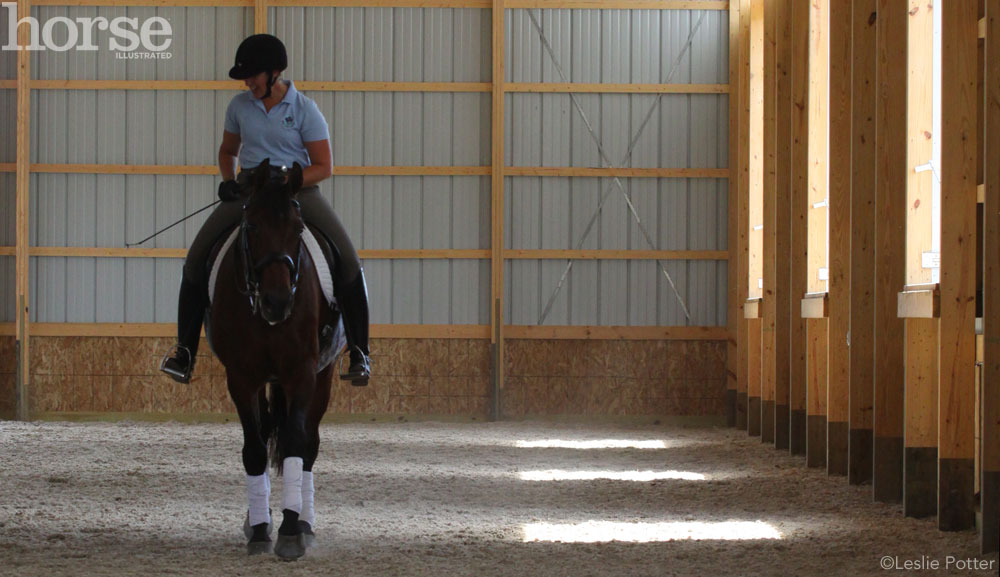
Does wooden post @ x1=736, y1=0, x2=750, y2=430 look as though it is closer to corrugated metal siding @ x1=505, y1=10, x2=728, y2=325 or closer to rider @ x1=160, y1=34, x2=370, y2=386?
corrugated metal siding @ x1=505, y1=10, x2=728, y2=325

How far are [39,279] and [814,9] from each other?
857 centimetres

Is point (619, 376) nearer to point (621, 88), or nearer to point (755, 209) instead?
point (755, 209)

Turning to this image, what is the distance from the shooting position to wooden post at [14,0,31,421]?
42.2ft

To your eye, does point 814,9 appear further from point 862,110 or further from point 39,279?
point 39,279

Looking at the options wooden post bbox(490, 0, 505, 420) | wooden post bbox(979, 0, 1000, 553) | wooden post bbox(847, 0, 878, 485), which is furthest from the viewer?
wooden post bbox(490, 0, 505, 420)

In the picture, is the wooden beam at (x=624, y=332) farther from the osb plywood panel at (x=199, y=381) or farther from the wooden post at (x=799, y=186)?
the wooden post at (x=799, y=186)

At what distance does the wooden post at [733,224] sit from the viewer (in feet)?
42.1

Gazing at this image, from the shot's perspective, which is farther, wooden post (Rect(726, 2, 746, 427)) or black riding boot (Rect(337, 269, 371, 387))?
wooden post (Rect(726, 2, 746, 427))

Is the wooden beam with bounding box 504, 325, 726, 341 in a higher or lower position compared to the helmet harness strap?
lower

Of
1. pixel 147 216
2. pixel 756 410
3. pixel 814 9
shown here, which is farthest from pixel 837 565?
pixel 147 216

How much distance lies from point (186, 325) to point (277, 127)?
0.99m

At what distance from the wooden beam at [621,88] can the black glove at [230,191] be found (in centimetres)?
808
